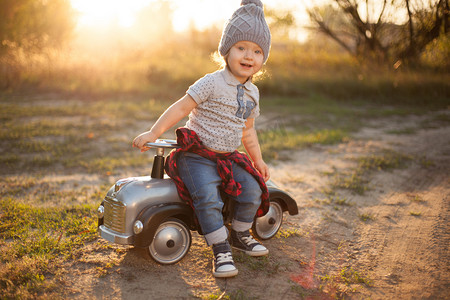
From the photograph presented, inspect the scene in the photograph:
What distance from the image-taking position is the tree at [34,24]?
9930mm

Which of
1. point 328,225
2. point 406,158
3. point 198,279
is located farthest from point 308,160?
point 198,279

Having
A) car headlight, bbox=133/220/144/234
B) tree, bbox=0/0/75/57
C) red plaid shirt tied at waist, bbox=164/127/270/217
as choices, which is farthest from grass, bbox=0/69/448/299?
tree, bbox=0/0/75/57

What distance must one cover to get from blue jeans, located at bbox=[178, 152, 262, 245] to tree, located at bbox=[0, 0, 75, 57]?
9.60 metres

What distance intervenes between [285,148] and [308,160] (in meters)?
A: 0.64

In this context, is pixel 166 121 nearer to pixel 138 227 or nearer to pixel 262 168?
pixel 138 227

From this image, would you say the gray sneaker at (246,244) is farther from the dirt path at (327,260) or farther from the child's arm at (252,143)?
the child's arm at (252,143)

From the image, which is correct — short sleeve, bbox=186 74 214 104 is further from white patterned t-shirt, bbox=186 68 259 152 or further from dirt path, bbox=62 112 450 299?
dirt path, bbox=62 112 450 299

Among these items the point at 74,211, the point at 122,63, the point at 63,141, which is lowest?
the point at 74,211

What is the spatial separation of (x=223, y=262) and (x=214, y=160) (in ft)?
2.27

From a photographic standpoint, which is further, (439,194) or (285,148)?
(285,148)

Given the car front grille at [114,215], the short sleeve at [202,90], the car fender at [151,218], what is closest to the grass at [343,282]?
the car fender at [151,218]

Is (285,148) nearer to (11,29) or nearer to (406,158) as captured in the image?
(406,158)

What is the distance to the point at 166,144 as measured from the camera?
2.57 metres

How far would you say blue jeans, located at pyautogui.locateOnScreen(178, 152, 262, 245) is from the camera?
2488 mm
